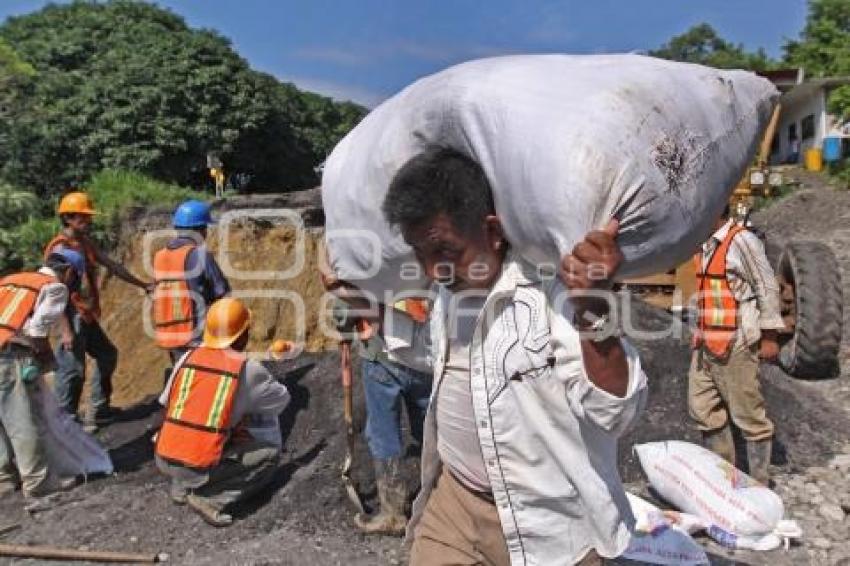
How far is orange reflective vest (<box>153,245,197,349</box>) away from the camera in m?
5.37

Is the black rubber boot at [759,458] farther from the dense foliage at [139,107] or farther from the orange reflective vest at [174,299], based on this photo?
the dense foliage at [139,107]

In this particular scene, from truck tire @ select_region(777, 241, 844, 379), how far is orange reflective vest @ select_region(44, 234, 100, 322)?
545 cm

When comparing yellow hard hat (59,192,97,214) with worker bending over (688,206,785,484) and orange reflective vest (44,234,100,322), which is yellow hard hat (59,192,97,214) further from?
worker bending over (688,206,785,484)

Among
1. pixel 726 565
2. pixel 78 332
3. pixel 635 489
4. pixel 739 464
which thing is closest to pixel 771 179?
A: pixel 739 464

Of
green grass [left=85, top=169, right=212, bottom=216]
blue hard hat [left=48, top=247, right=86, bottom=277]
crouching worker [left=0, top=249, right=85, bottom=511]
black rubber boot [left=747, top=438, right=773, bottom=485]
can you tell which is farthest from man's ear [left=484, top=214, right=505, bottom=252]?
green grass [left=85, top=169, right=212, bottom=216]

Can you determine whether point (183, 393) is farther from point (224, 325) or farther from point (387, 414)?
point (387, 414)

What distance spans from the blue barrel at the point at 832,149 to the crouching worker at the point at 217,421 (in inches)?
1011

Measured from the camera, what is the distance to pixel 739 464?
4.77 metres

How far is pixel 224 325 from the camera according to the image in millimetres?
4238

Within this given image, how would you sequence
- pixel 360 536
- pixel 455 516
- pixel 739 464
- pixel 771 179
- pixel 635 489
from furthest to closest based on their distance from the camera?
pixel 771 179 → pixel 739 464 → pixel 635 489 → pixel 360 536 → pixel 455 516

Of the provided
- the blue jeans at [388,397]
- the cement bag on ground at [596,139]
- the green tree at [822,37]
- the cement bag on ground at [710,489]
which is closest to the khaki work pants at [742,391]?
the cement bag on ground at [710,489]

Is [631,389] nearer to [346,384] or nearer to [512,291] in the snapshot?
[512,291]

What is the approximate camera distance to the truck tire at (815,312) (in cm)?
597

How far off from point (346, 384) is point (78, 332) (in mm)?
2741
